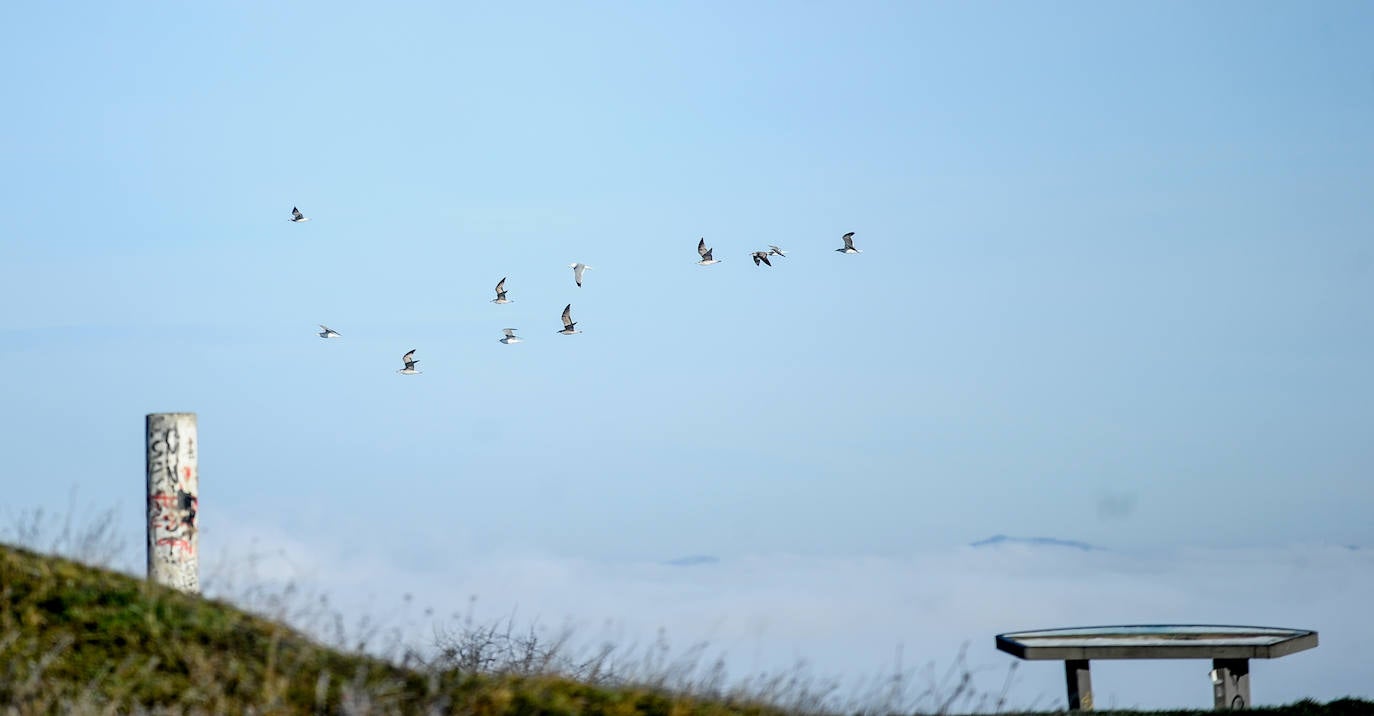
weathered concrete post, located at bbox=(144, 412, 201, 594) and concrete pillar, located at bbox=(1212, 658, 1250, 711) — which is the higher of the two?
weathered concrete post, located at bbox=(144, 412, 201, 594)

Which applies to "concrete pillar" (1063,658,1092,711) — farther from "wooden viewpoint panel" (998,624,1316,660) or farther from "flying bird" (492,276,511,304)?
"flying bird" (492,276,511,304)

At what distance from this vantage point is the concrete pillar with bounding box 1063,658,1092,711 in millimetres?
17016

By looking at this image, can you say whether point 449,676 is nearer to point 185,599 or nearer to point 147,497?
point 185,599

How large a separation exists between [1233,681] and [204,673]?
490 inches

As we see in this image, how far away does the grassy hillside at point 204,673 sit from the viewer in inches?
420

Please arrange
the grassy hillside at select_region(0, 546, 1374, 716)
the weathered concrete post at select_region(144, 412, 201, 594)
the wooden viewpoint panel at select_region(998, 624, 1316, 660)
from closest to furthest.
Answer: the grassy hillside at select_region(0, 546, 1374, 716) < the weathered concrete post at select_region(144, 412, 201, 594) < the wooden viewpoint panel at select_region(998, 624, 1316, 660)

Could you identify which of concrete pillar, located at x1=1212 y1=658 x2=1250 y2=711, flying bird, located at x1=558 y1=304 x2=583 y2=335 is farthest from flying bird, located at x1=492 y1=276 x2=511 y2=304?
concrete pillar, located at x1=1212 y1=658 x2=1250 y2=711

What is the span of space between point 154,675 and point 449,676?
2306 millimetres

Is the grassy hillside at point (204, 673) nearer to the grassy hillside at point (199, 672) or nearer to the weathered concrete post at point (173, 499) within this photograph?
the grassy hillside at point (199, 672)

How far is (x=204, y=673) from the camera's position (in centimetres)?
1098

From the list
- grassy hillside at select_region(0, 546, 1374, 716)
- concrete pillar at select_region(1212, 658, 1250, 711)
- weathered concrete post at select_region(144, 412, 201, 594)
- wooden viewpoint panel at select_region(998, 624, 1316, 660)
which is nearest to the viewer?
grassy hillside at select_region(0, 546, 1374, 716)

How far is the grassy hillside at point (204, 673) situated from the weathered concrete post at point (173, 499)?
32.9 inches

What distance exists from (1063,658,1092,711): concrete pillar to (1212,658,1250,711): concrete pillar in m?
1.64

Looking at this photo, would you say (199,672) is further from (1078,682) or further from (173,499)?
(1078,682)
